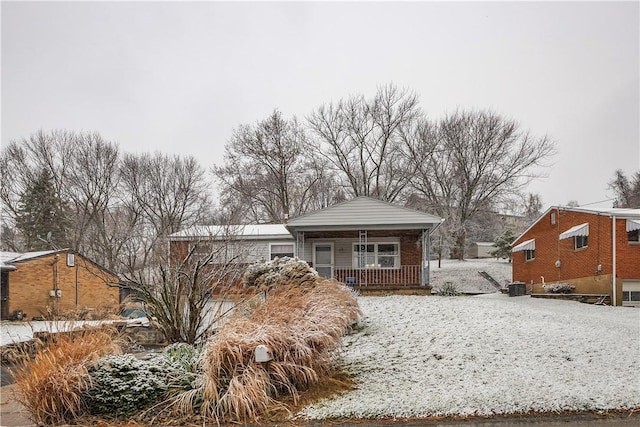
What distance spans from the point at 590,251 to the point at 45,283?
2078 cm

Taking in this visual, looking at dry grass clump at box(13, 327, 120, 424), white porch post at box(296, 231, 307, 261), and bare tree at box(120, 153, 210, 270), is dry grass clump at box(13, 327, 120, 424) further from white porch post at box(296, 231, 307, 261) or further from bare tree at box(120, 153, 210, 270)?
bare tree at box(120, 153, 210, 270)

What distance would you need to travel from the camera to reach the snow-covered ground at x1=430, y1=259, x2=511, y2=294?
24.5 meters

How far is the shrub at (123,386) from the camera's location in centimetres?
503

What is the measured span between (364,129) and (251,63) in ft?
52.0

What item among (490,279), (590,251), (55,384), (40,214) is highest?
(40,214)

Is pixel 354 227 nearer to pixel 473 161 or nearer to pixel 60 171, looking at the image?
pixel 473 161

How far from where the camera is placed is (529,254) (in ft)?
71.2

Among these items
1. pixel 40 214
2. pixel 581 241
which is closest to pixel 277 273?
pixel 581 241

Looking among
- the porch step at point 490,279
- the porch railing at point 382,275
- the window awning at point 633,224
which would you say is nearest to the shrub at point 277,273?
the porch railing at point 382,275

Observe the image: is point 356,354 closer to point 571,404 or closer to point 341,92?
point 571,404

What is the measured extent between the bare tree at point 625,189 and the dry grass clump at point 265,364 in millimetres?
19148

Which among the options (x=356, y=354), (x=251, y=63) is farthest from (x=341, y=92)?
(x=356, y=354)

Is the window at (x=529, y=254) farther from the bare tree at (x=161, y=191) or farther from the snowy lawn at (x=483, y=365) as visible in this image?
the bare tree at (x=161, y=191)

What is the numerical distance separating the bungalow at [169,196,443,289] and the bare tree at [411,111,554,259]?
47.2 feet
